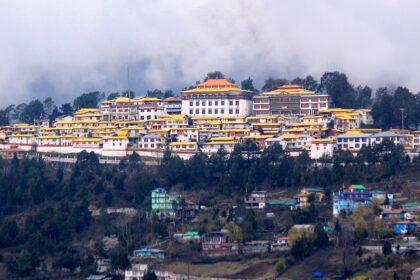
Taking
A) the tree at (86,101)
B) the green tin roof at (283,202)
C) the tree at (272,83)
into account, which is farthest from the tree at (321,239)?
the tree at (86,101)

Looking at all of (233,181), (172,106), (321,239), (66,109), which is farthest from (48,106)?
(321,239)

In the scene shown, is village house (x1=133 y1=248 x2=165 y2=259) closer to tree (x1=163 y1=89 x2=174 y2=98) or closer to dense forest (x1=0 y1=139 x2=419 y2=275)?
dense forest (x1=0 y1=139 x2=419 y2=275)

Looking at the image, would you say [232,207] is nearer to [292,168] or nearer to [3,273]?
[292,168]

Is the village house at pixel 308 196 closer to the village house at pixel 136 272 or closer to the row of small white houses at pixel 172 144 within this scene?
the row of small white houses at pixel 172 144

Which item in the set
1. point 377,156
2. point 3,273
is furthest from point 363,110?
point 3,273

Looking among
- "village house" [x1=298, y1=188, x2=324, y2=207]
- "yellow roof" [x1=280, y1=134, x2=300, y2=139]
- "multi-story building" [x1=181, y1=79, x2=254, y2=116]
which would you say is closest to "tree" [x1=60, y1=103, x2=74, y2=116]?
"multi-story building" [x1=181, y1=79, x2=254, y2=116]

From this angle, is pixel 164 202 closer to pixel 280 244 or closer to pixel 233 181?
pixel 233 181
